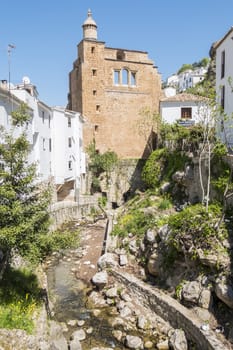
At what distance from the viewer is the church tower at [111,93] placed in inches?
1556

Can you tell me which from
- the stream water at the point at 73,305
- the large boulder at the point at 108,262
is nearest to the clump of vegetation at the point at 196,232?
the large boulder at the point at 108,262

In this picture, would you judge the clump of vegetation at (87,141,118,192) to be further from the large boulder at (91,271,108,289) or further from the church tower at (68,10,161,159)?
the large boulder at (91,271,108,289)

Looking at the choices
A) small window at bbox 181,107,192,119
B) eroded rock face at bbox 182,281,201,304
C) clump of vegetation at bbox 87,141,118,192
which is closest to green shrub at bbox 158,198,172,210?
eroded rock face at bbox 182,281,201,304

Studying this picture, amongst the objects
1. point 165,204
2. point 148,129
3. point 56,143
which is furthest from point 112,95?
point 165,204

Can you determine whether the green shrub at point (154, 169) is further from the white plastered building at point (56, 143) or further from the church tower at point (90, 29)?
the church tower at point (90, 29)

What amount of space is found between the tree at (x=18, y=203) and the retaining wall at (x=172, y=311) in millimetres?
6895

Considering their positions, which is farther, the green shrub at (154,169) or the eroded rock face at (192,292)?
the green shrub at (154,169)

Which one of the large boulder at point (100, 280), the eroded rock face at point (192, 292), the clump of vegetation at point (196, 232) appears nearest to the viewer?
the eroded rock face at point (192, 292)

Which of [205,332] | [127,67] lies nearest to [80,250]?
[205,332]

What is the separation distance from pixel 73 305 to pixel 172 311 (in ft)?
18.9

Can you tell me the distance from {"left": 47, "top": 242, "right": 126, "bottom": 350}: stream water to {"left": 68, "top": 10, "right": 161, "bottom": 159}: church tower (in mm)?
21186

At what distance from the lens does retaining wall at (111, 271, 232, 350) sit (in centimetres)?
1240

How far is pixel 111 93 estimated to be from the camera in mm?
Answer: 40938

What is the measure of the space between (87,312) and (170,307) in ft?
15.1
